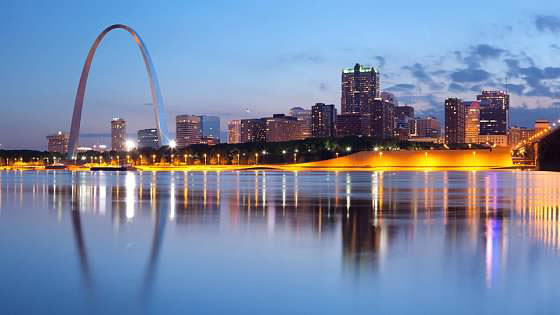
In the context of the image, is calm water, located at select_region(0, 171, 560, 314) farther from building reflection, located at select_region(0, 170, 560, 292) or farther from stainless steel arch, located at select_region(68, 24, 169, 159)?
stainless steel arch, located at select_region(68, 24, 169, 159)

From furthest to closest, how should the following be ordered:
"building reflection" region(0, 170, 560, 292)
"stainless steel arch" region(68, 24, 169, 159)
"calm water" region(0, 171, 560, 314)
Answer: "stainless steel arch" region(68, 24, 169, 159) < "building reflection" region(0, 170, 560, 292) < "calm water" region(0, 171, 560, 314)

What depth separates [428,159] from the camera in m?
116

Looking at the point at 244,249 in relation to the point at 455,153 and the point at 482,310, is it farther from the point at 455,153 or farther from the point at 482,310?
the point at 455,153

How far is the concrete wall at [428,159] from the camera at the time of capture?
111000 mm

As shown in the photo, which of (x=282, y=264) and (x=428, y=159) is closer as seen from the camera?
(x=282, y=264)

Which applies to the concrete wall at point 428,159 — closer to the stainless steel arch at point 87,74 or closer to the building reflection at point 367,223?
the stainless steel arch at point 87,74

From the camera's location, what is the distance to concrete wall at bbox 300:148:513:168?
111000 millimetres

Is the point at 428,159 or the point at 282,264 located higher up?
the point at 428,159

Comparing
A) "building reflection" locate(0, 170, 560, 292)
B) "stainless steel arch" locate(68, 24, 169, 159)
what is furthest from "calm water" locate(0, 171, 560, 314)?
"stainless steel arch" locate(68, 24, 169, 159)

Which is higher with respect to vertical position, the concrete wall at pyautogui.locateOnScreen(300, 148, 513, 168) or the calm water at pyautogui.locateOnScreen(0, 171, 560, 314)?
the concrete wall at pyautogui.locateOnScreen(300, 148, 513, 168)

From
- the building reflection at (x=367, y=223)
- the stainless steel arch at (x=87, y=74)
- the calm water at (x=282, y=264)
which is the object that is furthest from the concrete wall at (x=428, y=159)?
the calm water at (x=282, y=264)

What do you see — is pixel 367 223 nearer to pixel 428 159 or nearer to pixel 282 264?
pixel 282 264

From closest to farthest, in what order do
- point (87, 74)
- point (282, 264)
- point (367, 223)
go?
point (282, 264), point (367, 223), point (87, 74)

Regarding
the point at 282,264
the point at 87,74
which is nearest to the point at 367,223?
the point at 282,264
